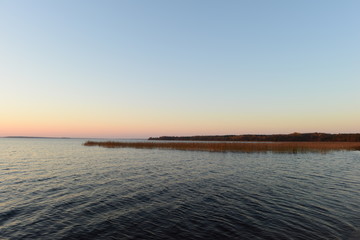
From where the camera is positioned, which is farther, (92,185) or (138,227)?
(92,185)

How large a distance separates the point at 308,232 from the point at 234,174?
45.5ft

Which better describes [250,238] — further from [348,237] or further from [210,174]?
[210,174]

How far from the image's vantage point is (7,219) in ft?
34.1

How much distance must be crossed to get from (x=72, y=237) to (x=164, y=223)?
13.1ft

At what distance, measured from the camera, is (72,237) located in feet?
28.1

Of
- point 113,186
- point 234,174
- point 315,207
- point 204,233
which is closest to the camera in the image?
point 204,233

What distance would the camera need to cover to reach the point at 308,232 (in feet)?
29.3

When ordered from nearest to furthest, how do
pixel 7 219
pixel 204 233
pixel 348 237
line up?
pixel 348 237 → pixel 204 233 → pixel 7 219

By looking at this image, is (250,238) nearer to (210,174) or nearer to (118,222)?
(118,222)

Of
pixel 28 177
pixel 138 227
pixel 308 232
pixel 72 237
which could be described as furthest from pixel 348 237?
pixel 28 177

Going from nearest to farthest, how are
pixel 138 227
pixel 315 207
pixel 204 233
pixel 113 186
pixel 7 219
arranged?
pixel 204 233 < pixel 138 227 < pixel 7 219 < pixel 315 207 < pixel 113 186

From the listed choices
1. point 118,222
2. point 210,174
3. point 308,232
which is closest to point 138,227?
point 118,222

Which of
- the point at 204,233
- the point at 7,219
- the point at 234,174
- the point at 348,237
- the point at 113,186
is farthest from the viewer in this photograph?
the point at 234,174

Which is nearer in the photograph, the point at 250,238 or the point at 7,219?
the point at 250,238
